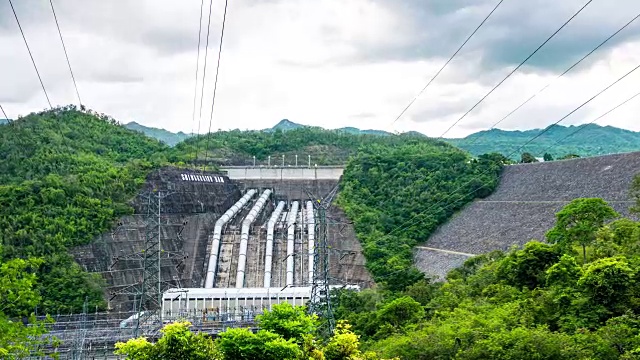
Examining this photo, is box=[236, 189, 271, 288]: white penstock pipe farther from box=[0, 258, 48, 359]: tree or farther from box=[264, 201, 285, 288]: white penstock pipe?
box=[0, 258, 48, 359]: tree

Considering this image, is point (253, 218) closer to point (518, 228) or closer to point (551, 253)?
point (518, 228)

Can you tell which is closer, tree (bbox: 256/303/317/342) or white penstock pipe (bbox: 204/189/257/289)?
tree (bbox: 256/303/317/342)

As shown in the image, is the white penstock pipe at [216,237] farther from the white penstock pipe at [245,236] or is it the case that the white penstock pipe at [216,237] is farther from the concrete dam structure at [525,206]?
the concrete dam structure at [525,206]

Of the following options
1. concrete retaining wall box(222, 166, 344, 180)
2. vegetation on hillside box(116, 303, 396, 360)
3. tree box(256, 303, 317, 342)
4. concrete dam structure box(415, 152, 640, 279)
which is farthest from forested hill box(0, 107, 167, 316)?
concrete dam structure box(415, 152, 640, 279)

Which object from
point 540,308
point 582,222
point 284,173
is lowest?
point 540,308

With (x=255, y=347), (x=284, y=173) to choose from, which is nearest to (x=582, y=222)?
(x=255, y=347)

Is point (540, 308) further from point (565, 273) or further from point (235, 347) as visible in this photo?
point (235, 347)

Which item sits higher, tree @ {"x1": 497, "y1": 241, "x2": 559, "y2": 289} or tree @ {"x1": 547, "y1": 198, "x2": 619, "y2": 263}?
tree @ {"x1": 547, "y1": 198, "x2": 619, "y2": 263}
